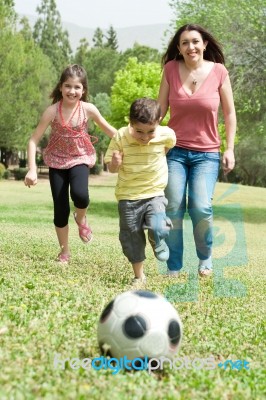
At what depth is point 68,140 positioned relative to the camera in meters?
8.59

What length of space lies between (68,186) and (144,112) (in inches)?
85.7

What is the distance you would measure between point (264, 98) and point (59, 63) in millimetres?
59822

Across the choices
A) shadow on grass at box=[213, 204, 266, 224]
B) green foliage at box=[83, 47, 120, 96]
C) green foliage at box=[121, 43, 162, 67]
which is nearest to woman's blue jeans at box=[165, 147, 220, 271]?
shadow on grass at box=[213, 204, 266, 224]

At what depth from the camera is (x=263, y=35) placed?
26438 mm

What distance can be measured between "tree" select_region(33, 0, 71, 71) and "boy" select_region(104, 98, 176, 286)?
78.9 metres

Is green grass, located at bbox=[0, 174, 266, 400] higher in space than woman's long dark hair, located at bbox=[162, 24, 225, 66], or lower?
lower

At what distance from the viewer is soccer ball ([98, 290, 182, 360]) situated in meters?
4.20

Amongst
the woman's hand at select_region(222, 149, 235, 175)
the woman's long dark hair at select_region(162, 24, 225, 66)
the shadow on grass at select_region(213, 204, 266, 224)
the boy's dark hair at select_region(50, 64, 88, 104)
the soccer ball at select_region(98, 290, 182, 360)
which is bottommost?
the shadow on grass at select_region(213, 204, 266, 224)

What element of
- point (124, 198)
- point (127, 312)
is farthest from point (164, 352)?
point (124, 198)

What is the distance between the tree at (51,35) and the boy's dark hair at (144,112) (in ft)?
260

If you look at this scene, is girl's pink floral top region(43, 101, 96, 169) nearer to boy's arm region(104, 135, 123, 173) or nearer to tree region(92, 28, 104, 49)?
boy's arm region(104, 135, 123, 173)

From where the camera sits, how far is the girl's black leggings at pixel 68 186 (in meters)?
8.42

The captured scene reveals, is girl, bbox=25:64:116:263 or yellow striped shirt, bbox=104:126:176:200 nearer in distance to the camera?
yellow striped shirt, bbox=104:126:176:200

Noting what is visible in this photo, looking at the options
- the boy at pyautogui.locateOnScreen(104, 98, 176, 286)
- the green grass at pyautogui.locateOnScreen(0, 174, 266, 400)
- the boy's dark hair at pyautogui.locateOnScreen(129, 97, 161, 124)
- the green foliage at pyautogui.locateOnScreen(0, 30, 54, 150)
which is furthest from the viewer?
the green foliage at pyautogui.locateOnScreen(0, 30, 54, 150)
